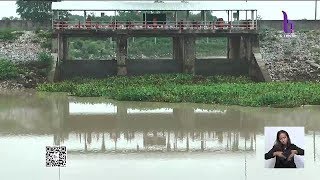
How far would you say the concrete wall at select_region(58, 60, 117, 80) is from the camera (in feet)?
121

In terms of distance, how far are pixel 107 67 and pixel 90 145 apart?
19275 millimetres

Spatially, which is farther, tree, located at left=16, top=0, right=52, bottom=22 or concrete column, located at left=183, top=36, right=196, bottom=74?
tree, located at left=16, top=0, right=52, bottom=22

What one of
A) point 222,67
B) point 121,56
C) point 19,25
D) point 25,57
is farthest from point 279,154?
point 19,25

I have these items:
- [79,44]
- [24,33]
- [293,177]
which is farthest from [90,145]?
[79,44]

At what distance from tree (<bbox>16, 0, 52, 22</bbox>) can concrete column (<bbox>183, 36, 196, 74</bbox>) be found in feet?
66.7

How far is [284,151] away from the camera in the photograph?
1188 centimetres

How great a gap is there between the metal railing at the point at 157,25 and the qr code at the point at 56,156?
940 inches

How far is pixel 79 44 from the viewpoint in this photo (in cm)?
5800

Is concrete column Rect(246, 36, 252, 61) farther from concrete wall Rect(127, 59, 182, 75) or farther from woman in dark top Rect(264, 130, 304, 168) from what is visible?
woman in dark top Rect(264, 130, 304, 168)

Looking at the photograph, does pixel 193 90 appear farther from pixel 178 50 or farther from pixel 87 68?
pixel 178 50

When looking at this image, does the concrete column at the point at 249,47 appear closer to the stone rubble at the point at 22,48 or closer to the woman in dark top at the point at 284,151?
the stone rubble at the point at 22,48

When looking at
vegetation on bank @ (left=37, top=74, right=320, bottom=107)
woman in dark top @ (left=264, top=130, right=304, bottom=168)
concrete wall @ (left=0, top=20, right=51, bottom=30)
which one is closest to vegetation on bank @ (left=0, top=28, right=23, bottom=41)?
concrete wall @ (left=0, top=20, right=51, bottom=30)

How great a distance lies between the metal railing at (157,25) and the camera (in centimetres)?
3609

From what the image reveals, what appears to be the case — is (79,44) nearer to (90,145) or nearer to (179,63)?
(179,63)
